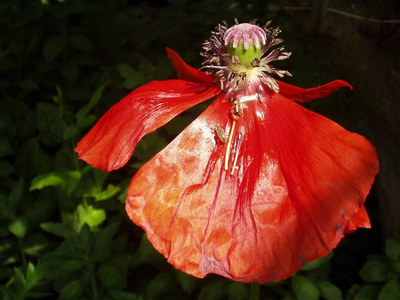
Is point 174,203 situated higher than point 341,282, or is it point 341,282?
point 174,203

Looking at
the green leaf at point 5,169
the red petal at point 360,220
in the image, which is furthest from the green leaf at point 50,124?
the red petal at point 360,220

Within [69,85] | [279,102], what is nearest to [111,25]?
[69,85]

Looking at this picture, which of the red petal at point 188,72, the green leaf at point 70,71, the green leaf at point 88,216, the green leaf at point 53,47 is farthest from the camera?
the green leaf at point 70,71

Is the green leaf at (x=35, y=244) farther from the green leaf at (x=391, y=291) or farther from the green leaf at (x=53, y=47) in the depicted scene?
the green leaf at (x=391, y=291)

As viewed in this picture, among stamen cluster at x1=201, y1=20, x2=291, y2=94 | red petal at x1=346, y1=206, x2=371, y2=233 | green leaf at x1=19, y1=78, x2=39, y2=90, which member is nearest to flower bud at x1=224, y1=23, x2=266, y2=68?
stamen cluster at x1=201, y1=20, x2=291, y2=94

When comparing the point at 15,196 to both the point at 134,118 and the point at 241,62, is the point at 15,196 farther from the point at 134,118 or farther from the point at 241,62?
the point at 241,62

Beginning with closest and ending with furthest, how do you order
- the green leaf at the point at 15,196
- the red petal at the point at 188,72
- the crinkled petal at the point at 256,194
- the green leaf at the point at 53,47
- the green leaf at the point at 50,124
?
the crinkled petal at the point at 256,194 → the red petal at the point at 188,72 → the green leaf at the point at 15,196 → the green leaf at the point at 50,124 → the green leaf at the point at 53,47

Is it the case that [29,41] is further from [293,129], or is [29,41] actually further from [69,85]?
[293,129]

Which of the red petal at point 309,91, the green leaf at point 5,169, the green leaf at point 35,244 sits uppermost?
the red petal at point 309,91
